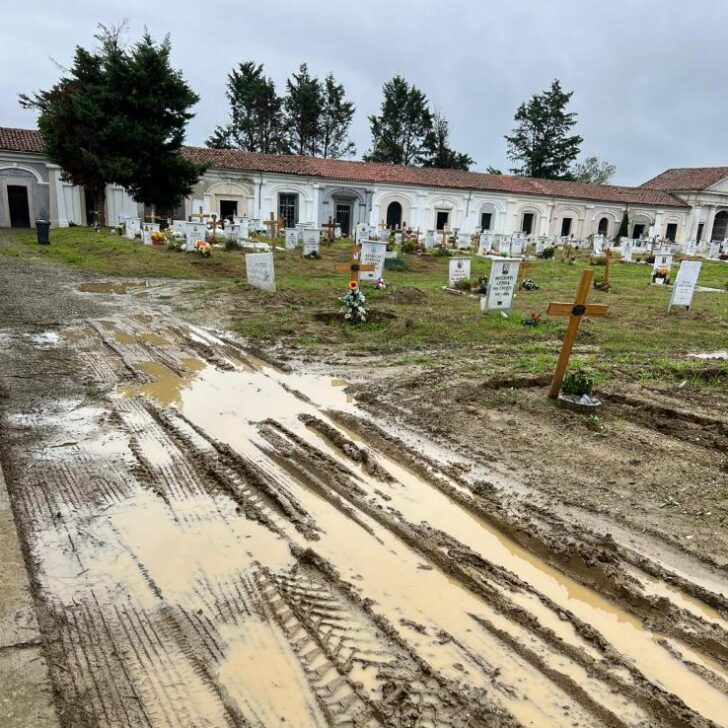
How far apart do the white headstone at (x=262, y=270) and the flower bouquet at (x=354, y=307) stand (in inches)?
130

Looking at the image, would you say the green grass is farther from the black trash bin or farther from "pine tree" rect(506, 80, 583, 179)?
"pine tree" rect(506, 80, 583, 179)

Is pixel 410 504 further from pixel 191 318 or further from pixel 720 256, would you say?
pixel 720 256

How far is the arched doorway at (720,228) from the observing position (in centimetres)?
4559

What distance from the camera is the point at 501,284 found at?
11.1 m

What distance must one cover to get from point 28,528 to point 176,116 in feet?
93.3

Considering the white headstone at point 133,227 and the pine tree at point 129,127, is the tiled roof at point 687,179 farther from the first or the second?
the white headstone at point 133,227

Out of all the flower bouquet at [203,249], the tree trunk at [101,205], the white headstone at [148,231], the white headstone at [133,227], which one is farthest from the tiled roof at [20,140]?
the flower bouquet at [203,249]

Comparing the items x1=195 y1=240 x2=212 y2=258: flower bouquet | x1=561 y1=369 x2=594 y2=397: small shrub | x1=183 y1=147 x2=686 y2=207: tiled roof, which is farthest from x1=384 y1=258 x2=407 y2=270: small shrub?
x1=183 y1=147 x2=686 y2=207: tiled roof

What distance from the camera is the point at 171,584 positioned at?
10.2ft

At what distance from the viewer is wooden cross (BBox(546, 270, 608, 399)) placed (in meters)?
6.10

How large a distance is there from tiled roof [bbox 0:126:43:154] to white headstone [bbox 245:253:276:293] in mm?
24519

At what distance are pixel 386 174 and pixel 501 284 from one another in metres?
29.5

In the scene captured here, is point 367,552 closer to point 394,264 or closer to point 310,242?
point 394,264

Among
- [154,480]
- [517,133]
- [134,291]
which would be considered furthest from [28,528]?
[517,133]
